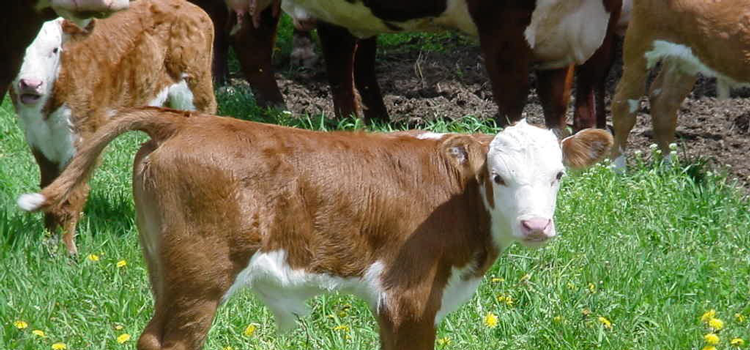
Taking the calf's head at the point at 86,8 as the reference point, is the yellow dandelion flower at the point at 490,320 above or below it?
below

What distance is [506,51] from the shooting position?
28.0ft

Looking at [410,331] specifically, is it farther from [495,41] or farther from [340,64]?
[340,64]

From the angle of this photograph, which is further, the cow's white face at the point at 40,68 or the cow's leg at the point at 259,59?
the cow's leg at the point at 259,59

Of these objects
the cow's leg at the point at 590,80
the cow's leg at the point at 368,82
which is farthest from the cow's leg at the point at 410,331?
the cow's leg at the point at 368,82

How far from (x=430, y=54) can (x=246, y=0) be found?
235 centimetres

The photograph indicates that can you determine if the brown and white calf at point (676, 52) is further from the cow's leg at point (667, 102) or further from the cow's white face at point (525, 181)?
the cow's white face at point (525, 181)

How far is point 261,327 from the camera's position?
5.44 meters

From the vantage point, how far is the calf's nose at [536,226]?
4280 mm

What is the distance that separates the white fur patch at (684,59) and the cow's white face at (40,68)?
12.8ft

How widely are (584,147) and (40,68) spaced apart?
120 inches

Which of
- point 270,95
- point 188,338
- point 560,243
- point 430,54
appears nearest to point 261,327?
point 188,338

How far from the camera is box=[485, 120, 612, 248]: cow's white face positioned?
4332 millimetres

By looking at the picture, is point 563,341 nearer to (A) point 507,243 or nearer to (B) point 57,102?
(A) point 507,243

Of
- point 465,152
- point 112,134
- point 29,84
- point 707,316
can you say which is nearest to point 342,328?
point 465,152
